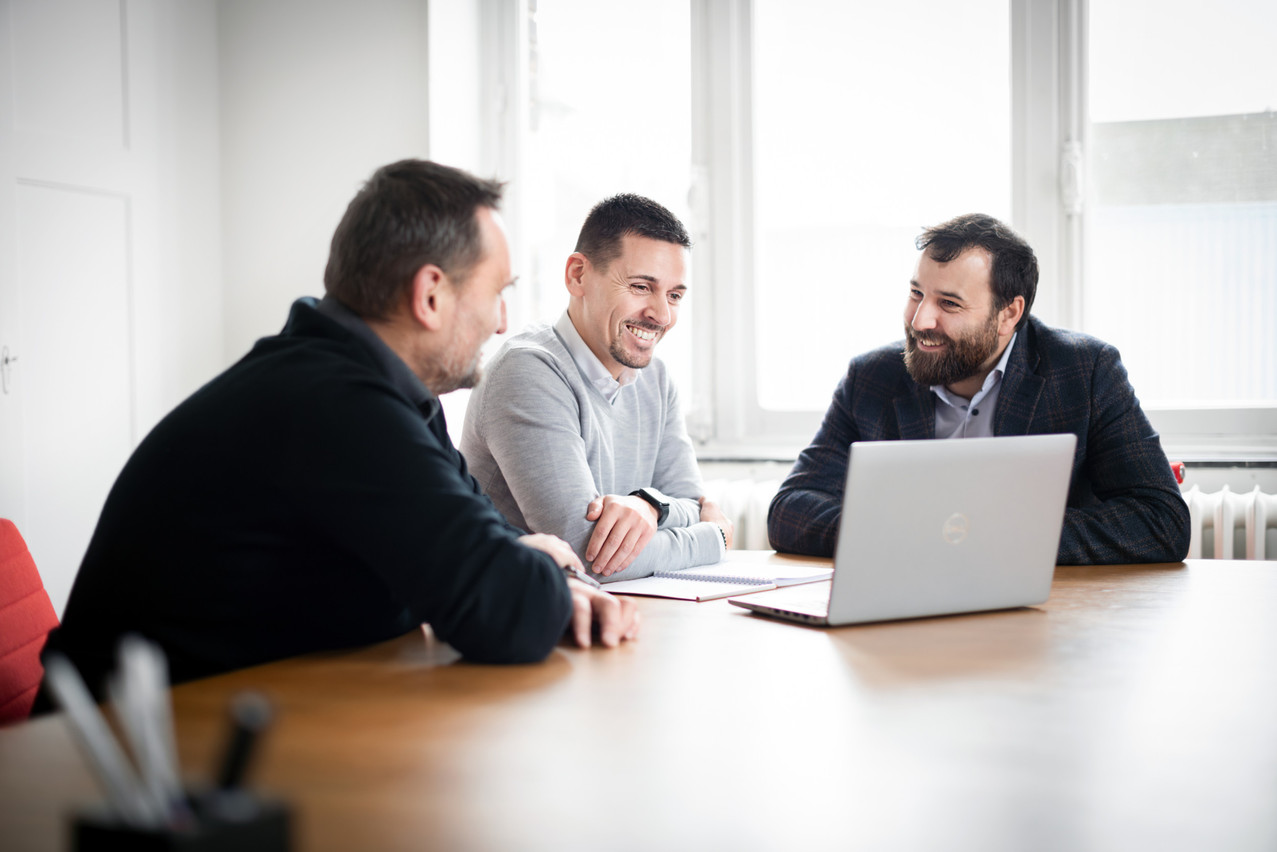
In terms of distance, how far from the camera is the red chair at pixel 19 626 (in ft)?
4.82

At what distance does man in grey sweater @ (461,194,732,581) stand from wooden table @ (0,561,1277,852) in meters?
0.47

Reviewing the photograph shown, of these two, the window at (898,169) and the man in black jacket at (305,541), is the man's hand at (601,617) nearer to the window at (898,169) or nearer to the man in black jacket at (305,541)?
the man in black jacket at (305,541)

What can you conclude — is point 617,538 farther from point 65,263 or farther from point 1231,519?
point 65,263

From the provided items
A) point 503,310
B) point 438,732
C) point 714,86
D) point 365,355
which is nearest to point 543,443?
Answer: point 503,310

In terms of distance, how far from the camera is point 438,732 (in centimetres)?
94

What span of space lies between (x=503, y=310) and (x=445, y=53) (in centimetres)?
223

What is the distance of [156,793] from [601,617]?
33.6 inches

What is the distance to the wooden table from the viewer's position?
737mm

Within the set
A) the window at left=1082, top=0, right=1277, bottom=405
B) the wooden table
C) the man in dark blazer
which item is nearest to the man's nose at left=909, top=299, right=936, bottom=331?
the man in dark blazer

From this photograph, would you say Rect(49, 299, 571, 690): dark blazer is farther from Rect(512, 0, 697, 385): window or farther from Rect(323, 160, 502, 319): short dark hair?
Rect(512, 0, 697, 385): window

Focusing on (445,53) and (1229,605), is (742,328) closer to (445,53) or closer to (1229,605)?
(445,53)

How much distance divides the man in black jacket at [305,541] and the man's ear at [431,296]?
0.08 metres

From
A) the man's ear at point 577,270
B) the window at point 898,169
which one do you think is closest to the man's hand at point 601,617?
the man's ear at point 577,270

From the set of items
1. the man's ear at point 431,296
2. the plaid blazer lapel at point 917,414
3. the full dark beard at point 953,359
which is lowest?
the plaid blazer lapel at point 917,414
